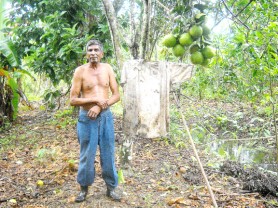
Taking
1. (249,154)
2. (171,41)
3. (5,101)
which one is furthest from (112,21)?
(5,101)

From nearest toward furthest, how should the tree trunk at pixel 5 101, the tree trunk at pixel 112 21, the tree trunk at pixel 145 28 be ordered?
the tree trunk at pixel 145 28
the tree trunk at pixel 112 21
the tree trunk at pixel 5 101

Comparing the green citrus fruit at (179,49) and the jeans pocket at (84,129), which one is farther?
the jeans pocket at (84,129)

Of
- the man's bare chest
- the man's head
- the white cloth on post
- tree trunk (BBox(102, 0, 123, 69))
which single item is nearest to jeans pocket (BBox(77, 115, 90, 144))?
the man's bare chest

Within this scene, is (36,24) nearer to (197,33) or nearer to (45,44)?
(45,44)

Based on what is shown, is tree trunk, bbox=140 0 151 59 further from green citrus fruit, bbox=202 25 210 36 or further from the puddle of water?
the puddle of water

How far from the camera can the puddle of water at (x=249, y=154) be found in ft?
19.0

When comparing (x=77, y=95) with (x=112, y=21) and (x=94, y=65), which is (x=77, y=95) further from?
(x=112, y=21)

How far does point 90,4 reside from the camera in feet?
19.7

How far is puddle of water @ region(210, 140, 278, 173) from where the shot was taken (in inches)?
228

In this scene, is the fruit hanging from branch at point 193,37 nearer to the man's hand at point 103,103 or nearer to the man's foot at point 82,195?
the man's hand at point 103,103

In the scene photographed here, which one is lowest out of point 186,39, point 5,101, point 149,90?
point 5,101

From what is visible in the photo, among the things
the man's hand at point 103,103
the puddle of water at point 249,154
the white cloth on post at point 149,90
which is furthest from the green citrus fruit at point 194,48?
the puddle of water at point 249,154

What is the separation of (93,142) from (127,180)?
1023mm

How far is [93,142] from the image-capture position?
10.8 feet
